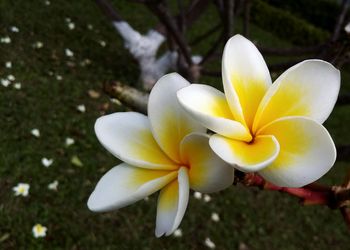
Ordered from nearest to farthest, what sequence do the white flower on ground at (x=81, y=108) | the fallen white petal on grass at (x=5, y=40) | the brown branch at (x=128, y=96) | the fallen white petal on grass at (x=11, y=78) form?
the brown branch at (x=128, y=96) → the fallen white petal on grass at (x=11, y=78) → the white flower on ground at (x=81, y=108) → the fallen white petal on grass at (x=5, y=40)

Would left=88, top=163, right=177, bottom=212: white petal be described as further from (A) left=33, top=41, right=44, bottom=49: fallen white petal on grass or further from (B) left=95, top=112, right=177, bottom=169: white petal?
(A) left=33, top=41, right=44, bottom=49: fallen white petal on grass

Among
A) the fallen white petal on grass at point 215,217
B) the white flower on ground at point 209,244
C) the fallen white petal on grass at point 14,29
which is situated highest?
the fallen white petal on grass at point 14,29

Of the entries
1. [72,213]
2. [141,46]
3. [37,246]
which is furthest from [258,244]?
[141,46]

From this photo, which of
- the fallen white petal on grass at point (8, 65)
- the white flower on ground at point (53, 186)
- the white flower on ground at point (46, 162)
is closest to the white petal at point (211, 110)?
the white flower on ground at point (53, 186)

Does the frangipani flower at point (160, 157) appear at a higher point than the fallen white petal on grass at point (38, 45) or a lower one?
higher

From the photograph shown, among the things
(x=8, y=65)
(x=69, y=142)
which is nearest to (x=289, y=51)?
(x=69, y=142)

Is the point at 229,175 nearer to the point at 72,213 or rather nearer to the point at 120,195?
the point at 120,195

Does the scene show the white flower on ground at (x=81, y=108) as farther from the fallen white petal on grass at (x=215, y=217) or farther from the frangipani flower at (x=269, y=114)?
the frangipani flower at (x=269, y=114)
